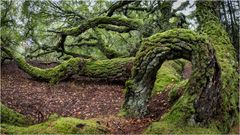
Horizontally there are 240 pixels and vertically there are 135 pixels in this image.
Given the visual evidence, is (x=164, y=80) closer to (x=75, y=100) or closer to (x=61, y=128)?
(x=75, y=100)

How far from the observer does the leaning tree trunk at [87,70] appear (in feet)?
31.7

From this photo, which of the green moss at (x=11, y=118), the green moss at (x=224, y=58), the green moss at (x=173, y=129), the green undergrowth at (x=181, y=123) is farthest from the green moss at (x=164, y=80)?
the green moss at (x=11, y=118)

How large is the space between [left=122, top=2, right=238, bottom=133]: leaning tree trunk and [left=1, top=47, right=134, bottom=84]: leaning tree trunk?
3517mm

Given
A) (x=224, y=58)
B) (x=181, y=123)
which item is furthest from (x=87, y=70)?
(x=181, y=123)

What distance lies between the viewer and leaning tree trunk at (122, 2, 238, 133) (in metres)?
5.40

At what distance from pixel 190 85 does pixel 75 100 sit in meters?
3.34

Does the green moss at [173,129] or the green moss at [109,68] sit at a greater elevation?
the green moss at [109,68]

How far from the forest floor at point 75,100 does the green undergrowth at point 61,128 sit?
1.29ft

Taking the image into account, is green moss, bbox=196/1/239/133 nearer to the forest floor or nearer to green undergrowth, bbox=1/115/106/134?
the forest floor

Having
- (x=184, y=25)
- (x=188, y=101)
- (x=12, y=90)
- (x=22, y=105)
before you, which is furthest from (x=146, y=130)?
(x=184, y=25)

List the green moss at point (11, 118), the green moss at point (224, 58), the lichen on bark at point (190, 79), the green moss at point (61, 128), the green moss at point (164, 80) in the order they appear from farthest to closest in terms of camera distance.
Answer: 1. the green moss at point (164, 80)
2. the green moss at point (224, 58)
3. the lichen on bark at point (190, 79)
4. the green moss at point (11, 118)
5. the green moss at point (61, 128)

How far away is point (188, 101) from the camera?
5.48 m

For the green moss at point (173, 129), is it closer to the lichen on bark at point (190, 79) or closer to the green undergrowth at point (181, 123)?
the green undergrowth at point (181, 123)

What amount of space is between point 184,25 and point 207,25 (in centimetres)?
381
